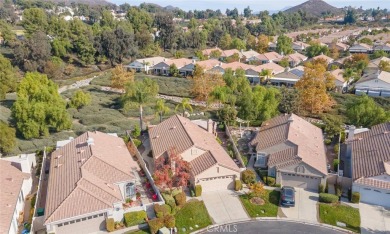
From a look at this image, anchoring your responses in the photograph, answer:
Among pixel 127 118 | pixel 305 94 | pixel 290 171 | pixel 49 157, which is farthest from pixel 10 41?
pixel 290 171

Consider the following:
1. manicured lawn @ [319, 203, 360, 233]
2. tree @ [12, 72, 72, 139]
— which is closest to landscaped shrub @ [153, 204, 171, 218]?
manicured lawn @ [319, 203, 360, 233]

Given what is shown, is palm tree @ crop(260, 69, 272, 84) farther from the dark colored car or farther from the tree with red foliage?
the tree with red foliage

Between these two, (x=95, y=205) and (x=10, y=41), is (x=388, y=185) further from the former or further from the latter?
(x=10, y=41)

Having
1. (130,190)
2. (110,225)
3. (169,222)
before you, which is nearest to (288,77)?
(130,190)

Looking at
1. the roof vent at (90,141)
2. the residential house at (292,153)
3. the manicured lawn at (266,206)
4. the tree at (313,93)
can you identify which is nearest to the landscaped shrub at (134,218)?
the manicured lawn at (266,206)

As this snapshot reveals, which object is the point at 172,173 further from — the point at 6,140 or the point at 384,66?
the point at 384,66

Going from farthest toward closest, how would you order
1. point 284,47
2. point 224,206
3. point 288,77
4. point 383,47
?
point 383,47 → point 284,47 → point 288,77 → point 224,206

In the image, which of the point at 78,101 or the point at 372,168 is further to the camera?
the point at 78,101
